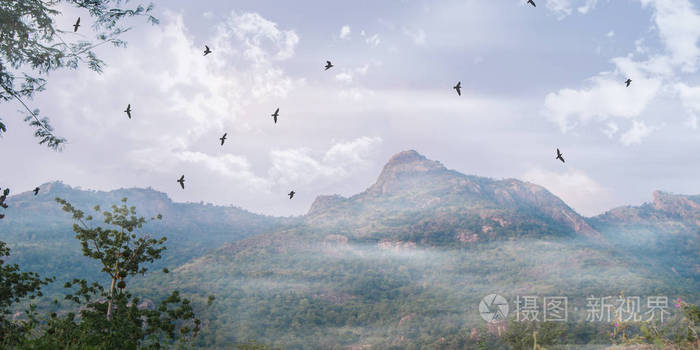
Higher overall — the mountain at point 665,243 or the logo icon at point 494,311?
the mountain at point 665,243

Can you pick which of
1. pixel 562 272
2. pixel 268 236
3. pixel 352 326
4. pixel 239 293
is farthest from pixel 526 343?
pixel 268 236

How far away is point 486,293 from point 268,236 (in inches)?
3845

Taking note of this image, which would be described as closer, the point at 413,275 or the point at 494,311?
the point at 494,311

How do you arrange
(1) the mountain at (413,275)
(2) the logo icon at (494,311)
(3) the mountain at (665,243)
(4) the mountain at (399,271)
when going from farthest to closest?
1. (3) the mountain at (665,243)
2. (4) the mountain at (399,271)
3. (1) the mountain at (413,275)
4. (2) the logo icon at (494,311)

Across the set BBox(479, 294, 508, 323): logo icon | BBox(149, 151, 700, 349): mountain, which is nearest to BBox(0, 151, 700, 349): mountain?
BBox(149, 151, 700, 349): mountain

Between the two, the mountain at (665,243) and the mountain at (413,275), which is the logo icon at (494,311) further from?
the mountain at (665,243)

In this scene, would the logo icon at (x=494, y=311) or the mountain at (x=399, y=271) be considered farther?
the mountain at (x=399, y=271)

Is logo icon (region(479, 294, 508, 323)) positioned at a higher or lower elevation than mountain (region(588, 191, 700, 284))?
lower

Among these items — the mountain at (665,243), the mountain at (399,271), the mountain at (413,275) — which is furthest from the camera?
the mountain at (665,243)

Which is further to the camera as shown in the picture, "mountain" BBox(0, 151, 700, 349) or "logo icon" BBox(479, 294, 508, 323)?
"mountain" BBox(0, 151, 700, 349)

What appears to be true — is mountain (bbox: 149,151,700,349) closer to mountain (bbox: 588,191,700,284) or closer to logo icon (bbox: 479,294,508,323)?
mountain (bbox: 588,191,700,284)

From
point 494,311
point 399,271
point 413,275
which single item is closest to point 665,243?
point 413,275

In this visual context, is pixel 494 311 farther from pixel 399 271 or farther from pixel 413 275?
pixel 399 271

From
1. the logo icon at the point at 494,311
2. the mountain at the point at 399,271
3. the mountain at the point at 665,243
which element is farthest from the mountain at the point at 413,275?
the logo icon at the point at 494,311
